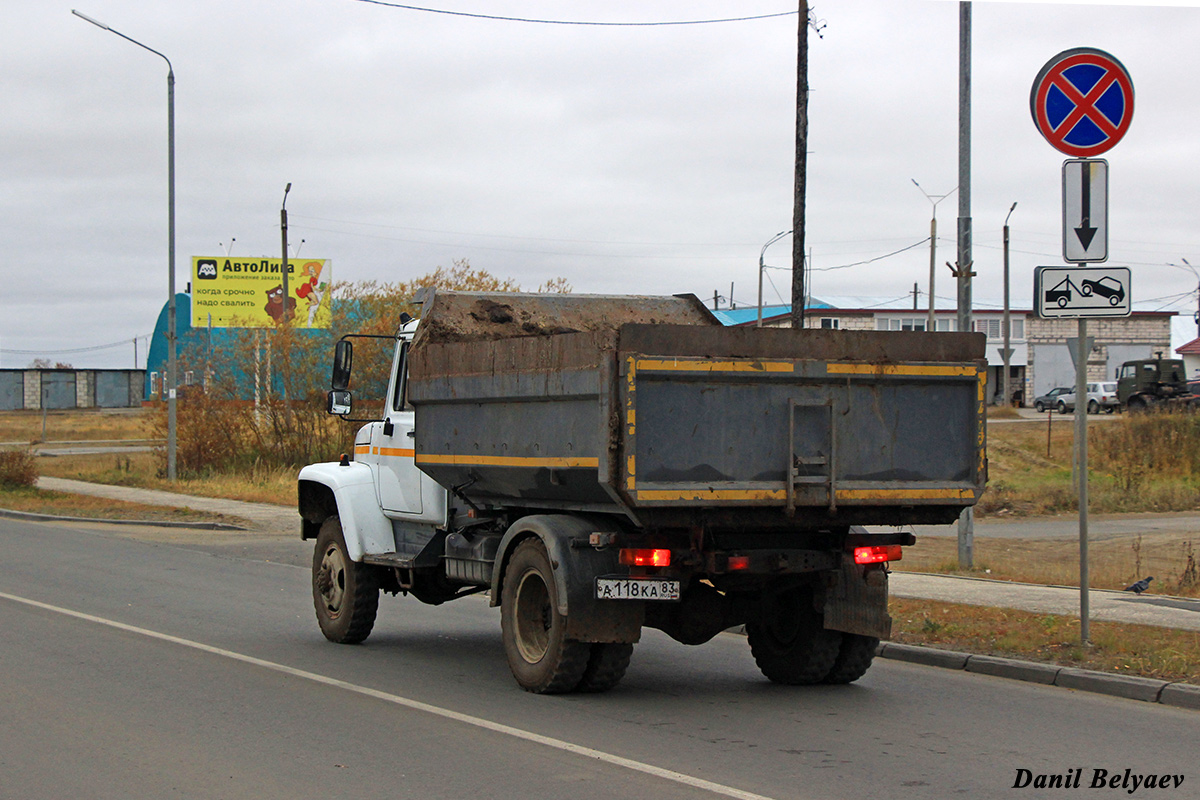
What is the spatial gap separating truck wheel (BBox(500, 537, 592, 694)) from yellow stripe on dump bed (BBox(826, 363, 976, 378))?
2.19 m

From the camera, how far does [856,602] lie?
8.52 meters

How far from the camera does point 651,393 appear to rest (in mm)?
7527

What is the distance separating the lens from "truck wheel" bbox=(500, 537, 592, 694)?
27.0 ft

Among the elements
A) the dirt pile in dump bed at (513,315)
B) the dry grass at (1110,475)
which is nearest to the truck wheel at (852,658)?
the dirt pile in dump bed at (513,315)

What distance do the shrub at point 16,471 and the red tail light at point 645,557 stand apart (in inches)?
1016

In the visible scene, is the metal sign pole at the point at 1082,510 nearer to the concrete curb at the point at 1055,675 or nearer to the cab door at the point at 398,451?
the concrete curb at the point at 1055,675

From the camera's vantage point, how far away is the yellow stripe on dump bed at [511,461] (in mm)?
7785

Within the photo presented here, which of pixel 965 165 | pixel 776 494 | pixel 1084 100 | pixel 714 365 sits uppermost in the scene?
pixel 965 165

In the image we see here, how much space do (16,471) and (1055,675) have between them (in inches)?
1052

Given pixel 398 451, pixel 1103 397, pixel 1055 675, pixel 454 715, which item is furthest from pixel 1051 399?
pixel 454 715

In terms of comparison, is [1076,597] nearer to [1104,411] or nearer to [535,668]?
[535,668]

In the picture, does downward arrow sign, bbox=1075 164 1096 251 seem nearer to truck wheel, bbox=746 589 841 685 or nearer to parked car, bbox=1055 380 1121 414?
truck wheel, bbox=746 589 841 685

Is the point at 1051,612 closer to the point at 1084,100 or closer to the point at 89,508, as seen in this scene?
the point at 1084,100
